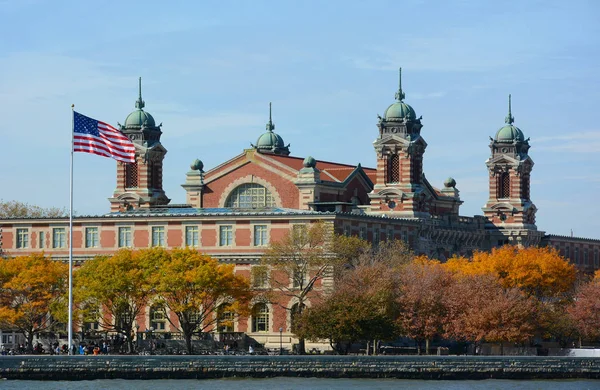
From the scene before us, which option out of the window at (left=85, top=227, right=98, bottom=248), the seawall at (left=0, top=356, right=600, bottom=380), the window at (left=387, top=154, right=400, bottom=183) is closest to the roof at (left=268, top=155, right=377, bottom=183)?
the window at (left=387, top=154, right=400, bottom=183)

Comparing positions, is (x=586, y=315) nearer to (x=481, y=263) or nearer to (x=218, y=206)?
(x=481, y=263)

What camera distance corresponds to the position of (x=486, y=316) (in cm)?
12519

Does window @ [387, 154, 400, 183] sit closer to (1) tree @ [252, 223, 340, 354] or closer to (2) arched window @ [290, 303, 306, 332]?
(1) tree @ [252, 223, 340, 354]

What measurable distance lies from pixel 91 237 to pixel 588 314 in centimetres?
4278

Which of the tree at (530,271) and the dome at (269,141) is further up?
the dome at (269,141)

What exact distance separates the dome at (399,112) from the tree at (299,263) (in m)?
37.9

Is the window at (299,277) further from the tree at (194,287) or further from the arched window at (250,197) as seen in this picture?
the arched window at (250,197)

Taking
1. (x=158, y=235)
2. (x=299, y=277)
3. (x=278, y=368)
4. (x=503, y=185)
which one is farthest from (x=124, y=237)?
(x=503, y=185)

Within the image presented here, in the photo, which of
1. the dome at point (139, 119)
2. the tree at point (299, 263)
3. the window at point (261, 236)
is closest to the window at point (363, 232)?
the window at point (261, 236)

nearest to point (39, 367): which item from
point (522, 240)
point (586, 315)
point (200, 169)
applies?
point (586, 315)

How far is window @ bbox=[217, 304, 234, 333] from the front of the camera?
5144 inches

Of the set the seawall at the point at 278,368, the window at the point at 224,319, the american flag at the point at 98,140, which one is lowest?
the seawall at the point at 278,368

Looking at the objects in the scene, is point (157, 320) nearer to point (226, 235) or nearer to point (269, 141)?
point (226, 235)

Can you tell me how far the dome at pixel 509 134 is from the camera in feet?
633
